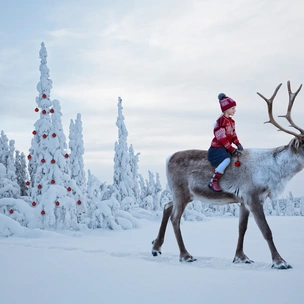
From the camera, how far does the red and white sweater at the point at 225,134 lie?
21.6 feet

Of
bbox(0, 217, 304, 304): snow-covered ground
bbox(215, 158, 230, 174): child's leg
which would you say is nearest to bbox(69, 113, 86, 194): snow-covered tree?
bbox(0, 217, 304, 304): snow-covered ground

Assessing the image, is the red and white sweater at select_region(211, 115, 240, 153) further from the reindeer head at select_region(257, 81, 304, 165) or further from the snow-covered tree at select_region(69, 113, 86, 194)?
the snow-covered tree at select_region(69, 113, 86, 194)

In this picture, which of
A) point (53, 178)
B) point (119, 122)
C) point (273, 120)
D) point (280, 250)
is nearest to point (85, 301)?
point (273, 120)

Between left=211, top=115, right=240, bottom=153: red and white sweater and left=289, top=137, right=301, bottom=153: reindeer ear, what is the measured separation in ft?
2.92

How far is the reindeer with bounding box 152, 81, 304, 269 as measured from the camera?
6312 millimetres

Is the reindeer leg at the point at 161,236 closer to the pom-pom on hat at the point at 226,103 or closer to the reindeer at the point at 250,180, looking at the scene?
the reindeer at the point at 250,180

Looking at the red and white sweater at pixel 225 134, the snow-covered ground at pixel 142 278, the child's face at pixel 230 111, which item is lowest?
the snow-covered ground at pixel 142 278

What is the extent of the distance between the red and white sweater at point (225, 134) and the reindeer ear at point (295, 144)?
890 mm

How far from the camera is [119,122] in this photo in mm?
25531

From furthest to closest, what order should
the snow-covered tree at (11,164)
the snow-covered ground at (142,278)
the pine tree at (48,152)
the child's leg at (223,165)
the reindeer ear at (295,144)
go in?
the snow-covered tree at (11,164), the pine tree at (48,152), the child's leg at (223,165), the reindeer ear at (295,144), the snow-covered ground at (142,278)

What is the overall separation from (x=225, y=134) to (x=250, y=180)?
899 mm

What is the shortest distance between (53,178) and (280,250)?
10904 mm

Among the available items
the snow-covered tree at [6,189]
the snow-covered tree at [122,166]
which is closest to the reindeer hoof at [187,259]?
the snow-covered tree at [6,189]

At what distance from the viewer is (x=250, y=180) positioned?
6.42 metres
